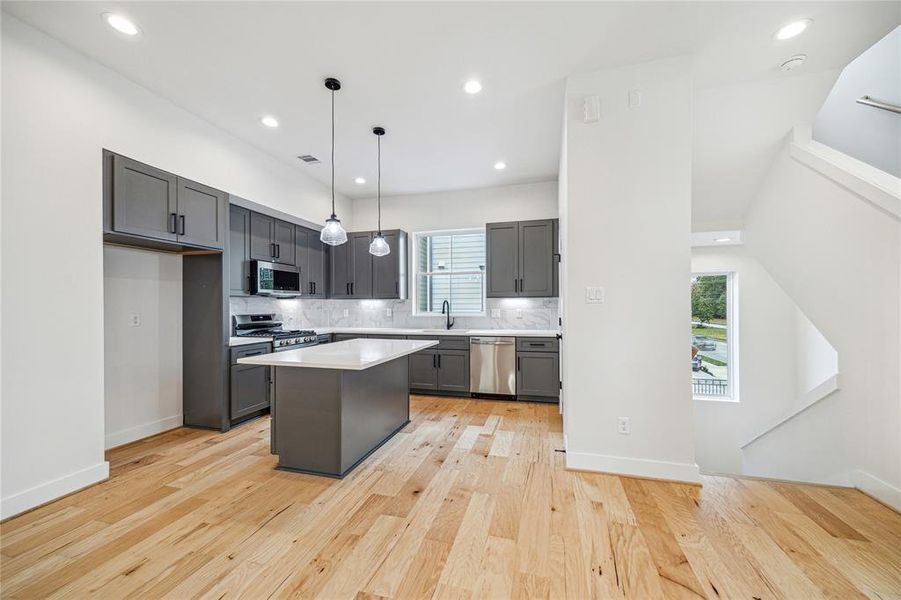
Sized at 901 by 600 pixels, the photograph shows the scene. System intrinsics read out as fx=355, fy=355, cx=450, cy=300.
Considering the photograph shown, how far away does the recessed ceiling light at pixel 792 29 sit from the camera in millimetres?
2131

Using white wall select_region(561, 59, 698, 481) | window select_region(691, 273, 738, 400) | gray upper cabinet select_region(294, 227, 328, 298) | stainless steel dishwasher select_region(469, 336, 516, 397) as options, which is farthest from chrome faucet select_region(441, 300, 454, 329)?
window select_region(691, 273, 738, 400)

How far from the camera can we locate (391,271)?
5203mm

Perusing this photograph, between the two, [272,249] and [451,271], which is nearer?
[272,249]

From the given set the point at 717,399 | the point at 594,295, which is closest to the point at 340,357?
the point at 594,295

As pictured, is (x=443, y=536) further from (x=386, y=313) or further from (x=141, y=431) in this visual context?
(x=386, y=313)

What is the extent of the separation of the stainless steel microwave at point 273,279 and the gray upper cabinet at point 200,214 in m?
0.58

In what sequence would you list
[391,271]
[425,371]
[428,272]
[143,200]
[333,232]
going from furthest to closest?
1. [428,272]
2. [391,271]
3. [425,371]
4. [333,232]
5. [143,200]

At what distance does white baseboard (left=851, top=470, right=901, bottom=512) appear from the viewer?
2117 millimetres

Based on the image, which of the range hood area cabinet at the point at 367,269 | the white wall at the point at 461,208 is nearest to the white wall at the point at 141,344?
the range hood area cabinet at the point at 367,269

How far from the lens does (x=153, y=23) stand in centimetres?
219

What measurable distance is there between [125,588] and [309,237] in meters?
4.12

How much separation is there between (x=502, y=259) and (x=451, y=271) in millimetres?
945

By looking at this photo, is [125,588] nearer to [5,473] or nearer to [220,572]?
[220,572]

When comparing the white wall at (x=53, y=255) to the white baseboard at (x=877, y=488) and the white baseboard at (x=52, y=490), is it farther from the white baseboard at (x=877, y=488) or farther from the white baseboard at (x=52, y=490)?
the white baseboard at (x=877, y=488)
